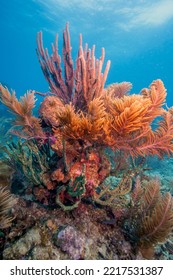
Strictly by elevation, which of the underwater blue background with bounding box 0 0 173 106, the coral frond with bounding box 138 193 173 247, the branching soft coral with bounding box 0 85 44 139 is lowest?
the coral frond with bounding box 138 193 173 247

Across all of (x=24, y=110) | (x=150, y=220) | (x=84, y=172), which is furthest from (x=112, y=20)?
(x=150, y=220)

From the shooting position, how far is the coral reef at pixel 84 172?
2418 mm

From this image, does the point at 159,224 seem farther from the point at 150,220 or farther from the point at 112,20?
the point at 112,20

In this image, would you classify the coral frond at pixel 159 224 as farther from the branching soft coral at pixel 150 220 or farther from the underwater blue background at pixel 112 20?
the underwater blue background at pixel 112 20

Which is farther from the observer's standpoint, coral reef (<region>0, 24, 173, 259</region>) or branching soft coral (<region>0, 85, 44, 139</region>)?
branching soft coral (<region>0, 85, 44, 139</region>)

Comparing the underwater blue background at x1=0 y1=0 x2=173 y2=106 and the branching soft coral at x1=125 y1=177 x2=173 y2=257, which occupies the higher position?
the underwater blue background at x1=0 y1=0 x2=173 y2=106

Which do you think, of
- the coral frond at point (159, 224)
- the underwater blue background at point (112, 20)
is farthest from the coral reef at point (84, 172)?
the underwater blue background at point (112, 20)

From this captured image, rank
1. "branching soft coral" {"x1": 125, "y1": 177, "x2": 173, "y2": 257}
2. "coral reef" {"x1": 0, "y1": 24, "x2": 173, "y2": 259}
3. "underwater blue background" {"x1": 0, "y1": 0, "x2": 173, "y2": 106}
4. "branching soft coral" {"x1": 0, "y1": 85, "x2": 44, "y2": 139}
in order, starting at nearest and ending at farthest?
"coral reef" {"x1": 0, "y1": 24, "x2": 173, "y2": 259}
"branching soft coral" {"x1": 125, "y1": 177, "x2": 173, "y2": 257}
"branching soft coral" {"x1": 0, "y1": 85, "x2": 44, "y2": 139}
"underwater blue background" {"x1": 0, "y1": 0, "x2": 173, "y2": 106}

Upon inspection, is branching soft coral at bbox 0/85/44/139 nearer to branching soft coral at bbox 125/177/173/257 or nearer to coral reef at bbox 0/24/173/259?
coral reef at bbox 0/24/173/259

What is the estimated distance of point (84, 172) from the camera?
2.73m

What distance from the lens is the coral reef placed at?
2.42 meters

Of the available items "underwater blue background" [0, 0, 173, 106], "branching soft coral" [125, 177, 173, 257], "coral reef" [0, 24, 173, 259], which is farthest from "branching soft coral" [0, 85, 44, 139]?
"underwater blue background" [0, 0, 173, 106]

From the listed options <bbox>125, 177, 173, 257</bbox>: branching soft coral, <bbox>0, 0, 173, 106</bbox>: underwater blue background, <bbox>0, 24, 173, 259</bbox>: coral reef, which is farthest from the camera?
<bbox>0, 0, 173, 106</bbox>: underwater blue background

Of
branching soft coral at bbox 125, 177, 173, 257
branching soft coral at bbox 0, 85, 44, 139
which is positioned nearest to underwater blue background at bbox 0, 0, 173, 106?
branching soft coral at bbox 0, 85, 44, 139
